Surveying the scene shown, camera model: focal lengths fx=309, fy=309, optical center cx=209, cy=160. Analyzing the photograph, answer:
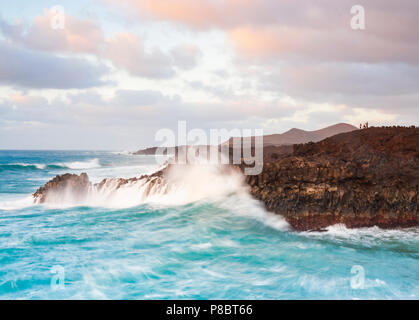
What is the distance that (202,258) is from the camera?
7273 millimetres

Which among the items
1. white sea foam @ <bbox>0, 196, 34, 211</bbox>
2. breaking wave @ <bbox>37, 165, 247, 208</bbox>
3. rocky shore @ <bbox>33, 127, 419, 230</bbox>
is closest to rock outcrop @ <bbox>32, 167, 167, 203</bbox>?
breaking wave @ <bbox>37, 165, 247, 208</bbox>

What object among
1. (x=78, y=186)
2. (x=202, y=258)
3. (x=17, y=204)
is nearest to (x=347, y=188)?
(x=202, y=258)

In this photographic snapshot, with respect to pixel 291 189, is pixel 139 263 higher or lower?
lower

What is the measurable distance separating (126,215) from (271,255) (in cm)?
597

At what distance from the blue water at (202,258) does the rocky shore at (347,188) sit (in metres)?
0.40

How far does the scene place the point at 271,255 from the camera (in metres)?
7.30

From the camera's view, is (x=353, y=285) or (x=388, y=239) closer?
(x=353, y=285)

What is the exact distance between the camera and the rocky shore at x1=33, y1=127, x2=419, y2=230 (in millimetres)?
9031

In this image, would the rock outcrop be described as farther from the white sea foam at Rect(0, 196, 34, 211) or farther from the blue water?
the blue water

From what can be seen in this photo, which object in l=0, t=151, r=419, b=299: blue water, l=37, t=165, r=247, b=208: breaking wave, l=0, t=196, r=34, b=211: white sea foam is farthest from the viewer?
l=0, t=196, r=34, b=211: white sea foam

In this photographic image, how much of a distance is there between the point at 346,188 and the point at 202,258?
16.4ft
